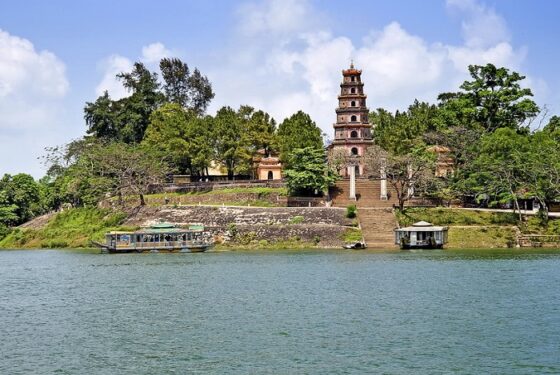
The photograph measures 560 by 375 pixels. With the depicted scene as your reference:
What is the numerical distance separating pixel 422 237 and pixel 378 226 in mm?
6880

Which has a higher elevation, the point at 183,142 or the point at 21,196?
the point at 183,142

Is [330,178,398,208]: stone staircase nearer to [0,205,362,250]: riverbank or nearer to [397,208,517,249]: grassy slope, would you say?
[397,208,517,249]: grassy slope

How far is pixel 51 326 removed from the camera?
37719mm

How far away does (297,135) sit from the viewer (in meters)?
99.2

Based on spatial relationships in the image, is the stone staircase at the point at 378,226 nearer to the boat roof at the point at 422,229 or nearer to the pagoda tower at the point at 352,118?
the boat roof at the point at 422,229

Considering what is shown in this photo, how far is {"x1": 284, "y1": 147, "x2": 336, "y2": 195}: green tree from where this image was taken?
302ft

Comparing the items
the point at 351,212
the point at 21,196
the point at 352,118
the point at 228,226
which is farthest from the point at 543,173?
the point at 21,196

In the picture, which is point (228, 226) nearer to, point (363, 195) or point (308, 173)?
point (308, 173)

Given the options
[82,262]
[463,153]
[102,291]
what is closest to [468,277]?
[102,291]

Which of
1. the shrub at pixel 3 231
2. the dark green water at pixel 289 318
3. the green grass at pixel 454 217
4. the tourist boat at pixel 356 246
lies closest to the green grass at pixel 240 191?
the green grass at pixel 454 217

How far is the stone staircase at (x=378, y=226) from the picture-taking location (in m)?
79.4

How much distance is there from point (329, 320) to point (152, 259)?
124 ft

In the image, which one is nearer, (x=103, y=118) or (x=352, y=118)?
(x=352, y=118)

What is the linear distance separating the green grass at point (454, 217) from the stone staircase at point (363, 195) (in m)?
5.65
